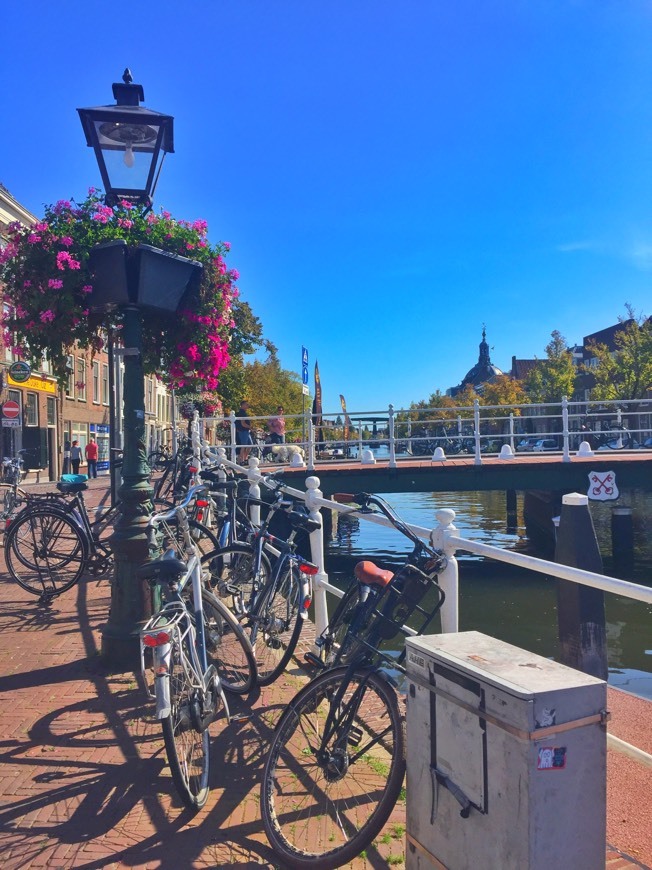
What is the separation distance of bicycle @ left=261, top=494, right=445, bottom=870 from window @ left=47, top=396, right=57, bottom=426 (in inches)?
1130

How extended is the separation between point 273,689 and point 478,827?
8.09 feet

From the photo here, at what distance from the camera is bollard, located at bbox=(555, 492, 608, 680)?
6887 mm

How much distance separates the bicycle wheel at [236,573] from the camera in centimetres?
463

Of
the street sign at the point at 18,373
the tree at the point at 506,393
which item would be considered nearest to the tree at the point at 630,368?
the tree at the point at 506,393

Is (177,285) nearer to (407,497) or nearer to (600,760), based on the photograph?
(600,760)

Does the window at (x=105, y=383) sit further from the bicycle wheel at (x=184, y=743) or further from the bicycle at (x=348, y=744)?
the bicycle at (x=348, y=744)

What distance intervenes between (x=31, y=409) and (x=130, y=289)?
2513 centimetres

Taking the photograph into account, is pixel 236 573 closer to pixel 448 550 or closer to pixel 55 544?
pixel 448 550

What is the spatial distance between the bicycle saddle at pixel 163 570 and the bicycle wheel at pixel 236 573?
153cm

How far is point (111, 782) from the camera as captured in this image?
3.07 meters

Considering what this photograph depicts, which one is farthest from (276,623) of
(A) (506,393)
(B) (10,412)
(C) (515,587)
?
(A) (506,393)

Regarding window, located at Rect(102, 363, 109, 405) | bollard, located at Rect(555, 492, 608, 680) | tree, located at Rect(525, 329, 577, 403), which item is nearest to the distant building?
tree, located at Rect(525, 329, 577, 403)

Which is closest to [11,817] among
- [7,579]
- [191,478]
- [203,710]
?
[203,710]

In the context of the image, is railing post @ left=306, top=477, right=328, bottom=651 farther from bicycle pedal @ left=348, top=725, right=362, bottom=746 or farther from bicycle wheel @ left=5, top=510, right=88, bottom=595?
bicycle wheel @ left=5, top=510, right=88, bottom=595
